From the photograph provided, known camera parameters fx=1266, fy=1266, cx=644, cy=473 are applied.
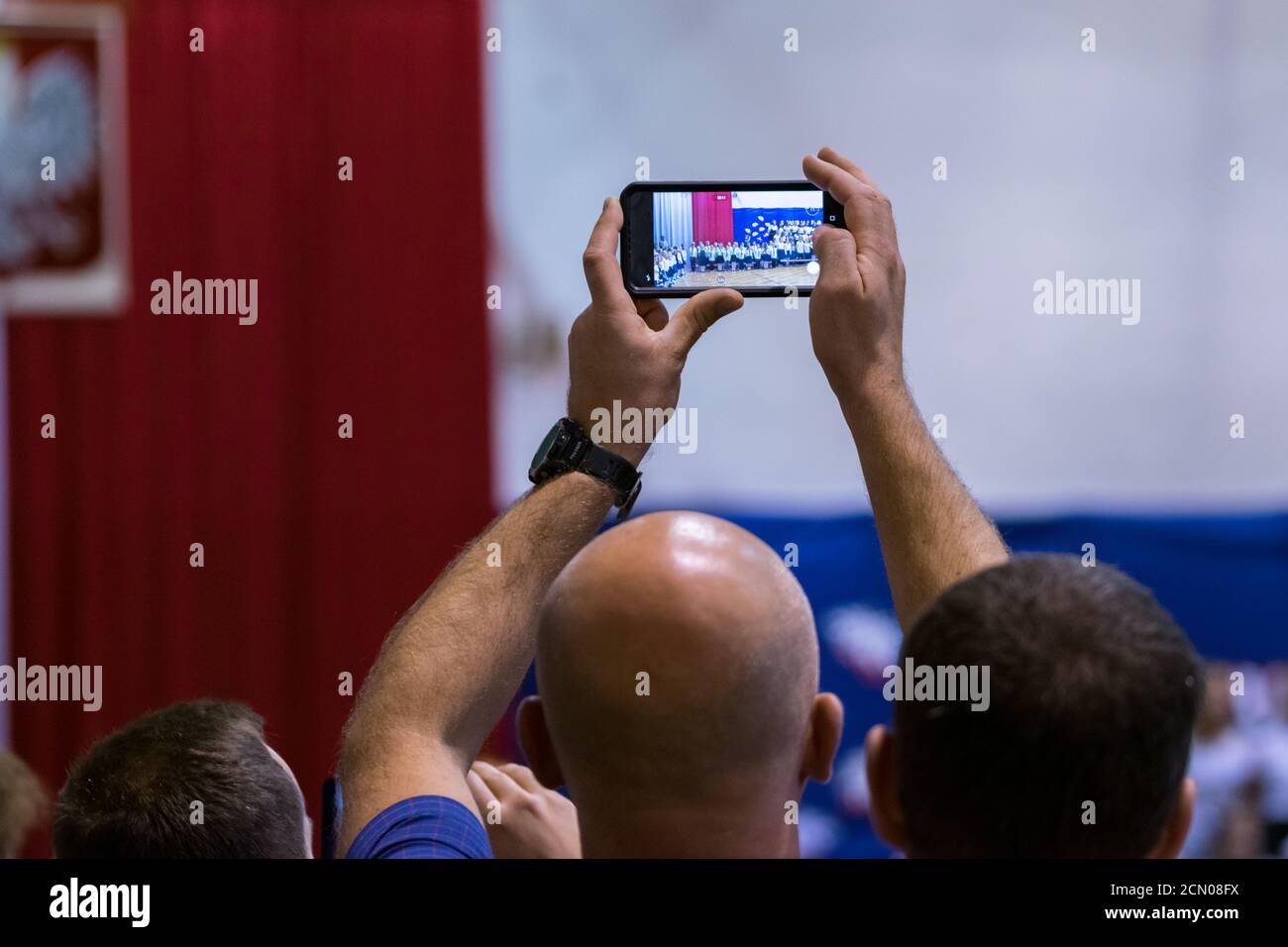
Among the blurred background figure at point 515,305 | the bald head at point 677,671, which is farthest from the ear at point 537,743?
the blurred background figure at point 515,305

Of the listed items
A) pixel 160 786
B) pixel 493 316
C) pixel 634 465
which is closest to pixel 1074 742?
pixel 634 465

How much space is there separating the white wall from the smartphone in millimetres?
1261

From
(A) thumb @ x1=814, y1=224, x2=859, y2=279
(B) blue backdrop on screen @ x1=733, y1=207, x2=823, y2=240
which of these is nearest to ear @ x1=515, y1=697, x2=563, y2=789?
(A) thumb @ x1=814, y1=224, x2=859, y2=279

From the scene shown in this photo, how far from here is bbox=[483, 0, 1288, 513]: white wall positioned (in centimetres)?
230

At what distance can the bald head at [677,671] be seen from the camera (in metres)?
0.64

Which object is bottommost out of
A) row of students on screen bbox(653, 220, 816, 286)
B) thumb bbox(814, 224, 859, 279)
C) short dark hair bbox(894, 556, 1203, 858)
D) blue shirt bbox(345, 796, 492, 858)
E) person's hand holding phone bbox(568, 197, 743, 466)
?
blue shirt bbox(345, 796, 492, 858)

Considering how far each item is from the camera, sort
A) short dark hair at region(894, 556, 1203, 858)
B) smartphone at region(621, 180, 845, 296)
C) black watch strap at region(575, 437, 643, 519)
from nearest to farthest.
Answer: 1. short dark hair at region(894, 556, 1203, 858)
2. black watch strap at region(575, 437, 643, 519)
3. smartphone at region(621, 180, 845, 296)

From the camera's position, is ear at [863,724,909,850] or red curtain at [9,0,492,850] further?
red curtain at [9,0,492,850]

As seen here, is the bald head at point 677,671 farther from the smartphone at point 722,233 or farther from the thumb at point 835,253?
the smartphone at point 722,233

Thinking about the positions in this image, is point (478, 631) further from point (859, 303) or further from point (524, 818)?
point (859, 303)

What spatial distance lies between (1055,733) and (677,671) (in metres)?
0.19

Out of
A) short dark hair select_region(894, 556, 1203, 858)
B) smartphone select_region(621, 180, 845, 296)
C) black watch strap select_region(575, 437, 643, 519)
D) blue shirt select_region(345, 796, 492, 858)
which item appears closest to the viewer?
short dark hair select_region(894, 556, 1203, 858)

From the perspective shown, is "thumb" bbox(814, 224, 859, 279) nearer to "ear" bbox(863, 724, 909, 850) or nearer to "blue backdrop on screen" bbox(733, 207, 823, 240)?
"blue backdrop on screen" bbox(733, 207, 823, 240)

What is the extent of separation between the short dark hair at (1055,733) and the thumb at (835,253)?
1.23 ft
